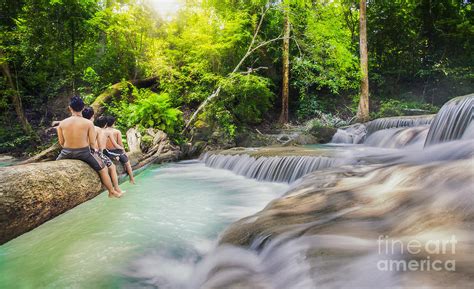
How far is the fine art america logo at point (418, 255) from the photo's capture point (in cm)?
163

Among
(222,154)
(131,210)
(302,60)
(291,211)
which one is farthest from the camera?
(302,60)

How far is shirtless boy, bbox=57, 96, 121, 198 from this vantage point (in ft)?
14.0

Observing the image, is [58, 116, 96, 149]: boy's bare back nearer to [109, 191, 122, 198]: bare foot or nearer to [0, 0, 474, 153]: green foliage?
[109, 191, 122, 198]: bare foot

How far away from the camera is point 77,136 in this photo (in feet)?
14.1

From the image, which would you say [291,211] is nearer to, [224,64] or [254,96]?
[254,96]

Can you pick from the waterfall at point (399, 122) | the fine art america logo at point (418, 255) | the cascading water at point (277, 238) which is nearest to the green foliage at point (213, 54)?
the waterfall at point (399, 122)

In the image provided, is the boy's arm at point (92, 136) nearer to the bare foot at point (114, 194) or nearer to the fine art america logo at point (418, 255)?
the bare foot at point (114, 194)

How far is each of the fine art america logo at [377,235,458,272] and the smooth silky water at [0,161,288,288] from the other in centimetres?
172

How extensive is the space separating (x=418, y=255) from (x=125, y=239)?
9.64 ft

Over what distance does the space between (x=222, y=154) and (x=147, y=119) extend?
10.5 ft

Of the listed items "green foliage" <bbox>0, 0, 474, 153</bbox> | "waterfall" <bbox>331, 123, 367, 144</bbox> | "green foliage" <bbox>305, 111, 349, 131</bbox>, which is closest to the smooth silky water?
"green foliage" <bbox>0, 0, 474, 153</bbox>

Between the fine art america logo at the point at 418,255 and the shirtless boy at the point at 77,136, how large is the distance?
4.15 metres

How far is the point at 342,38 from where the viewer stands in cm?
1266

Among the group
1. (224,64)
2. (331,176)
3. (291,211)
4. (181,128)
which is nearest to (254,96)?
(224,64)
